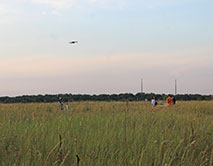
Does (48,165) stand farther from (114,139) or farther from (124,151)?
(114,139)

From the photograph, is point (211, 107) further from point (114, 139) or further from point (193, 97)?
point (193, 97)

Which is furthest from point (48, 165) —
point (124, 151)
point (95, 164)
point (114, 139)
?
point (114, 139)

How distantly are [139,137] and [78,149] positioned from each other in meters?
1.20

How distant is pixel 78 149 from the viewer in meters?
4.68

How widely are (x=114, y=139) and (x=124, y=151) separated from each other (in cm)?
68

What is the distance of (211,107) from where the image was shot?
1752 cm

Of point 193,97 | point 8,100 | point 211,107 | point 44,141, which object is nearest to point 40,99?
point 8,100

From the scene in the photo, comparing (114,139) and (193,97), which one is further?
(193,97)

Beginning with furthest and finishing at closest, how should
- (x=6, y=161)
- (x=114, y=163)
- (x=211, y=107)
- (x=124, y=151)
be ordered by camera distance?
(x=211, y=107), (x=124, y=151), (x=6, y=161), (x=114, y=163)

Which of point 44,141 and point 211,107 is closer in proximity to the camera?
point 44,141

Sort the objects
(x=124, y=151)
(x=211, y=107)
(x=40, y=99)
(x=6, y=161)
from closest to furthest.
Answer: (x=6, y=161) < (x=124, y=151) < (x=211, y=107) < (x=40, y=99)

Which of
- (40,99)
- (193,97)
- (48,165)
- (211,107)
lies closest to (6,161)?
(48,165)

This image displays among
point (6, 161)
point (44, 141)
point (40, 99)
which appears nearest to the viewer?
point (6, 161)

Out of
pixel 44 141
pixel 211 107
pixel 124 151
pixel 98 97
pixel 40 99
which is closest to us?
pixel 124 151
